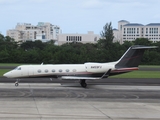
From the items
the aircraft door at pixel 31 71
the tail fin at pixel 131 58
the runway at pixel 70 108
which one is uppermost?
the tail fin at pixel 131 58

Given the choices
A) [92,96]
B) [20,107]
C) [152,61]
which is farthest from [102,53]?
[20,107]

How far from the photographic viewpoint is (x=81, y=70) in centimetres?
3912

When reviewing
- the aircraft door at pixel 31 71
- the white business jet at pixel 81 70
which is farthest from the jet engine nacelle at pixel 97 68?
the aircraft door at pixel 31 71

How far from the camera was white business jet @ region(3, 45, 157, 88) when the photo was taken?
127 feet


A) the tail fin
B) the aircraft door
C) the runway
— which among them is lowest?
the runway

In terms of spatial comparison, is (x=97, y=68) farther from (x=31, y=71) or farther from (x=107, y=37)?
(x=107, y=37)

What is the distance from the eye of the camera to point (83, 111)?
20953mm

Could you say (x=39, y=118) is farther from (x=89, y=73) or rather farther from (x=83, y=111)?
(x=89, y=73)

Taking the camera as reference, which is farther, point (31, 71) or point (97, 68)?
point (97, 68)

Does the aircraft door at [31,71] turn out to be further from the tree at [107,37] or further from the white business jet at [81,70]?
the tree at [107,37]

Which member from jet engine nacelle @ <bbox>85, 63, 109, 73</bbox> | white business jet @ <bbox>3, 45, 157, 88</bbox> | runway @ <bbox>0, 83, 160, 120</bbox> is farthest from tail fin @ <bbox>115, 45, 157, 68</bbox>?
runway @ <bbox>0, 83, 160, 120</bbox>

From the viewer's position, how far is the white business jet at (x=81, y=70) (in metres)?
38.6

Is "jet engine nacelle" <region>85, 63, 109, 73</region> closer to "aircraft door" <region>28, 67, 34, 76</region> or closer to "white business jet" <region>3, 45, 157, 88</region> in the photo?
"white business jet" <region>3, 45, 157, 88</region>

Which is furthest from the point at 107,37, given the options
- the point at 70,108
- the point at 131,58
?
the point at 70,108
